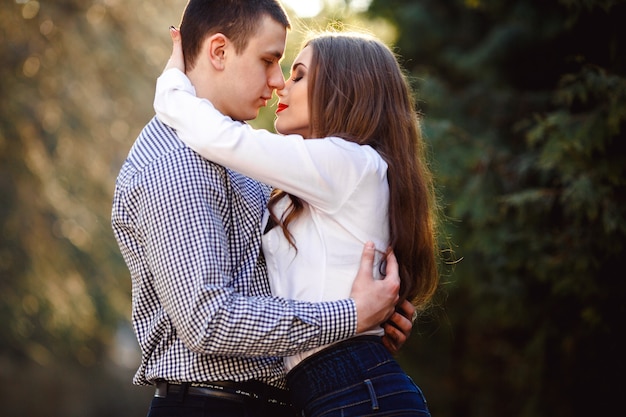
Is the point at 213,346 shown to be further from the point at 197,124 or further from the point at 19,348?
the point at 19,348

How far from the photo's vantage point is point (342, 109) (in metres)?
2.55

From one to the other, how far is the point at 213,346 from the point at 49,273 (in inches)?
275

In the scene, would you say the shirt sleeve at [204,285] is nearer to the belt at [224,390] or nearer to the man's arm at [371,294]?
the man's arm at [371,294]

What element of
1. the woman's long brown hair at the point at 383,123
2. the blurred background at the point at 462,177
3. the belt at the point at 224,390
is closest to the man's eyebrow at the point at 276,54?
the woman's long brown hair at the point at 383,123

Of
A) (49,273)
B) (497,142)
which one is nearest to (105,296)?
(49,273)

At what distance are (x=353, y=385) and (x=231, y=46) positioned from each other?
1.20 meters

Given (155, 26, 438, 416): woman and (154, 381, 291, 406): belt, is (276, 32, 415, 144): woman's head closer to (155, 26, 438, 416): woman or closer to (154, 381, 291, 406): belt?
(155, 26, 438, 416): woman

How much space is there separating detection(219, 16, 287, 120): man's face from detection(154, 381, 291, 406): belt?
0.94 metres

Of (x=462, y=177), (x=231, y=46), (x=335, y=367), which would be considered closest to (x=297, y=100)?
(x=231, y=46)

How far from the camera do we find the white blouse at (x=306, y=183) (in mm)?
2227

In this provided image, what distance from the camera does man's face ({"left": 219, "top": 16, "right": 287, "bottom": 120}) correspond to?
2.52m

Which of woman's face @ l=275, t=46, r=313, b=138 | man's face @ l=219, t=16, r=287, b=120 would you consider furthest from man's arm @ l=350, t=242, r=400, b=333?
man's face @ l=219, t=16, r=287, b=120

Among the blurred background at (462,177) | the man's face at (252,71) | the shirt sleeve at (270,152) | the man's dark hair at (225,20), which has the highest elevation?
the man's dark hair at (225,20)

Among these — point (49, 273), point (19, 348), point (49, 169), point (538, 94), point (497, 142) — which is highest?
point (538, 94)
